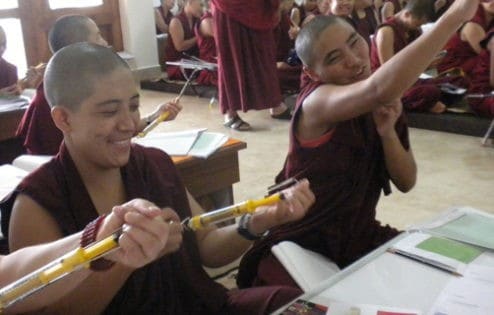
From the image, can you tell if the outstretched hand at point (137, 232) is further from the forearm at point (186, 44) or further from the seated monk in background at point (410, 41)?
the forearm at point (186, 44)

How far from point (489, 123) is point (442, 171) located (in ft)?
2.53

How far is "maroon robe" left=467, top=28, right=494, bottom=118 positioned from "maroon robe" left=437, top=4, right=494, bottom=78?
0.28 feet

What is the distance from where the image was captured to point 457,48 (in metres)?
4.50

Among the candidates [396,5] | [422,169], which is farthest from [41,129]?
[396,5]

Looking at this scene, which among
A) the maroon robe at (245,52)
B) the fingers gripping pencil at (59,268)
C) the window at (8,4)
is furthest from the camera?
the window at (8,4)

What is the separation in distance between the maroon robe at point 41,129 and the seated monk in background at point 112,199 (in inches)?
42.2

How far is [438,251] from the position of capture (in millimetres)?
1246

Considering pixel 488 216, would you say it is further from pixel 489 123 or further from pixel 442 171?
pixel 489 123

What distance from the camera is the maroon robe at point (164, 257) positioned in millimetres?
1207

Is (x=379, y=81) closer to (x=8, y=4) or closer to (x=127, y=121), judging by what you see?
(x=127, y=121)

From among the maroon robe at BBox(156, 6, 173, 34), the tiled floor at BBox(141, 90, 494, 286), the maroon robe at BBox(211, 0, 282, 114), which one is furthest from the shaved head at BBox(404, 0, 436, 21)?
the maroon robe at BBox(156, 6, 173, 34)

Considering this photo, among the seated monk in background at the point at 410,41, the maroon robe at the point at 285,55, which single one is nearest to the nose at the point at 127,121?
the seated monk in background at the point at 410,41

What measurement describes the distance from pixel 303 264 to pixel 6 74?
275 centimetres

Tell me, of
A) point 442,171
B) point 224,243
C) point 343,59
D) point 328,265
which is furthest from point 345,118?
point 442,171
